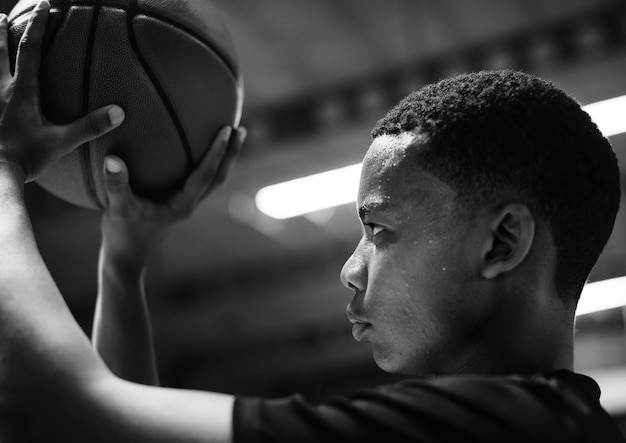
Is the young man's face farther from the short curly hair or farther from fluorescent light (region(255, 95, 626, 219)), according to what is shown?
fluorescent light (region(255, 95, 626, 219))

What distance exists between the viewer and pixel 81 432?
79cm

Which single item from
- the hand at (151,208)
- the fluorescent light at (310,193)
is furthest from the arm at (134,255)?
the fluorescent light at (310,193)

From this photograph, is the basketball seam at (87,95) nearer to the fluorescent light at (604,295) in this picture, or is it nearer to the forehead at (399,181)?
the forehead at (399,181)

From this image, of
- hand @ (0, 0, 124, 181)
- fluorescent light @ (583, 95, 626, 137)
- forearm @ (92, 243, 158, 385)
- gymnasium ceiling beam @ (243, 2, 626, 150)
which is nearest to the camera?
hand @ (0, 0, 124, 181)

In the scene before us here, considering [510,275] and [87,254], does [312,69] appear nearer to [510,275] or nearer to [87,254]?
[87,254]

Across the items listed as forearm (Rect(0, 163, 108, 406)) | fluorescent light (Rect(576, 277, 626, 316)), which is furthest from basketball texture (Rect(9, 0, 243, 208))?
fluorescent light (Rect(576, 277, 626, 316))

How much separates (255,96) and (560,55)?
6.71 feet

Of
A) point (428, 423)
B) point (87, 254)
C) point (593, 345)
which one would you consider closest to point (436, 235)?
point (428, 423)

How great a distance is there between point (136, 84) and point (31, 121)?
10.8 inches

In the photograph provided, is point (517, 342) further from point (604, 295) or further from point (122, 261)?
point (604, 295)

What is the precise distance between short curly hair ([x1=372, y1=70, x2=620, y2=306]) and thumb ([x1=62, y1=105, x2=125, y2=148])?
0.48 metres

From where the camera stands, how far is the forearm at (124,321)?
1450 millimetres

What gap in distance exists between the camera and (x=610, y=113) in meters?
4.46

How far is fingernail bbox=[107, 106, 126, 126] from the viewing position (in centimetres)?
122
